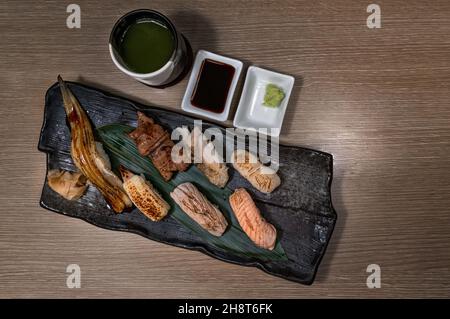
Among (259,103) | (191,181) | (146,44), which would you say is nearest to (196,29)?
(146,44)

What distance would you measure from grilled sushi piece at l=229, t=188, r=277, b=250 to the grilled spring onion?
0.63 m

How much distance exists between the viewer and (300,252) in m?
2.27

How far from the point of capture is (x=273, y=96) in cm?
226

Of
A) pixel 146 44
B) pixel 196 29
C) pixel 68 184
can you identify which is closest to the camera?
pixel 146 44

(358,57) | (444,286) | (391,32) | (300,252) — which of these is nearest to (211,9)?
(358,57)

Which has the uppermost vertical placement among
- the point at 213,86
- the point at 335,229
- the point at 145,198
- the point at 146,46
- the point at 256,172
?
the point at 146,46

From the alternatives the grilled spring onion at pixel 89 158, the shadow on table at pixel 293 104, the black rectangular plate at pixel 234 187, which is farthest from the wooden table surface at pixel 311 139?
the grilled spring onion at pixel 89 158

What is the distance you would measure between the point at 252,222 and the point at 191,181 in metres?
0.43

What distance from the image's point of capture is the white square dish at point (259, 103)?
226 centimetres

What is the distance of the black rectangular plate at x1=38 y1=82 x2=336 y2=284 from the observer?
7.45 ft

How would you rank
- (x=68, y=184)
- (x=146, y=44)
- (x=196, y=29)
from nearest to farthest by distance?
1. (x=146, y=44)
2. (x=68, y=184)
3. (x=196, y=29)

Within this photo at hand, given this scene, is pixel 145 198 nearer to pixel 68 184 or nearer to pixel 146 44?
pixel 68 184

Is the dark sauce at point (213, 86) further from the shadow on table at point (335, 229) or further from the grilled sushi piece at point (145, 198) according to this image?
the shadow on table at point (335, 229)

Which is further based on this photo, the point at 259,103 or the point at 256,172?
the point at 259,103
